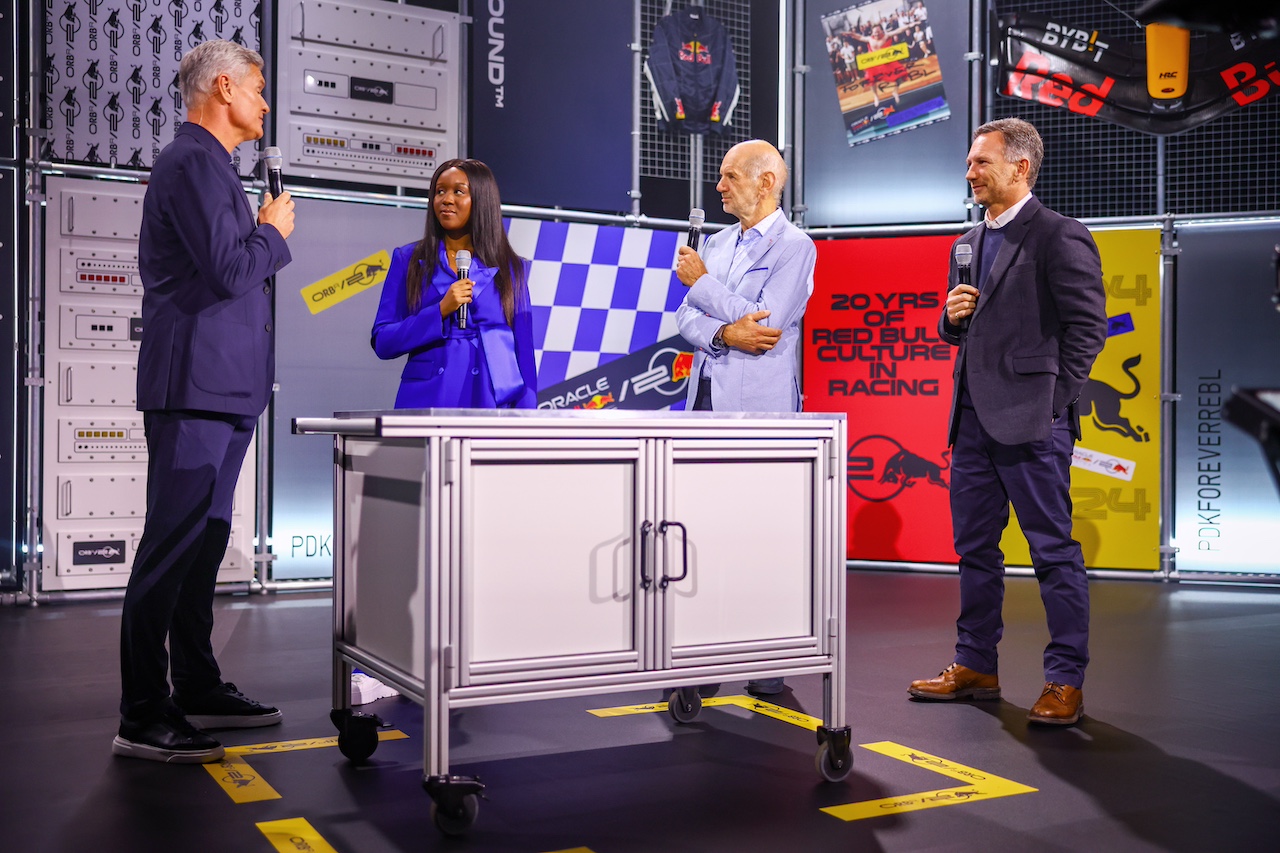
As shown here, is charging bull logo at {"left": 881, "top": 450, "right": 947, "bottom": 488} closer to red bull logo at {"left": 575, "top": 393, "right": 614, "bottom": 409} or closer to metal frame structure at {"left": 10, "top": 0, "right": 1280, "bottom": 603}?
metal frame structure at {"left": 10, "top": 0, "right": 1280, "bottom": 603}

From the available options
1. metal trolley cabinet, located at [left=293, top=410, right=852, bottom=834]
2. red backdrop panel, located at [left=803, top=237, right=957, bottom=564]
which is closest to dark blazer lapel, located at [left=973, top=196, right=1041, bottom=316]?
metal trolley cabinet, located at [left=293, top=410, right=852, bottom=834]

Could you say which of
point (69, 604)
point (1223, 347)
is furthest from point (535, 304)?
point (1223, 347)

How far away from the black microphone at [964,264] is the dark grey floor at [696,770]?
1127mm

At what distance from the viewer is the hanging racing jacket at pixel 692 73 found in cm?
612

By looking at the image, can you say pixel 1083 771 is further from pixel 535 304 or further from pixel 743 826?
pixel 535 304

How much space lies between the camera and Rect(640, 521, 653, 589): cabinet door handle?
234cm

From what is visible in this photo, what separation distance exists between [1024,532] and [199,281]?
227cm

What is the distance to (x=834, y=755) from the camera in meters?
2.52

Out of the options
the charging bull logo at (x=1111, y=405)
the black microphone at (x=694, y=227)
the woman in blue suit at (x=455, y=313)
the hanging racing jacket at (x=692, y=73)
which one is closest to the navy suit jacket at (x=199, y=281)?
the woman in blue suit at (x=455, y=313)

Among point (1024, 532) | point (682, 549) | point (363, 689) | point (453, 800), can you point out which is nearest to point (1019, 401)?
point (1024, 532)

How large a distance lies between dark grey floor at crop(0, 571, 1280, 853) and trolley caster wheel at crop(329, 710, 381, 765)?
0.13 feet

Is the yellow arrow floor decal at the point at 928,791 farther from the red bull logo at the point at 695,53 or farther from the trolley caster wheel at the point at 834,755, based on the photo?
the red bull logo at the point at 695,53

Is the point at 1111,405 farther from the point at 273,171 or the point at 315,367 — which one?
the point at 273,171

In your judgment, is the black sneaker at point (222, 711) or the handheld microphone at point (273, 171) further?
the black sneaker at point (222, 711)
